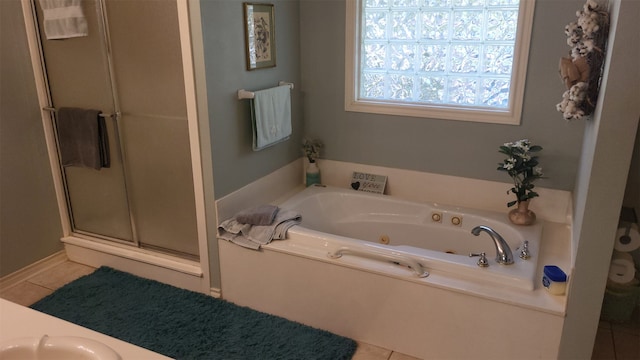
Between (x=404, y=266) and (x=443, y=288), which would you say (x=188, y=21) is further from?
(x=443, y=288)

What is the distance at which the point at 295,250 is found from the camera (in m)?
2.46

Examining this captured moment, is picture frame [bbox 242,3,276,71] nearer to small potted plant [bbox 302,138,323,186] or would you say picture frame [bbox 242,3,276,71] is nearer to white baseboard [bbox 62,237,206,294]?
small potted plant [bbox 302,138,323,186]

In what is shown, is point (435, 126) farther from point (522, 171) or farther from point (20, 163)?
point (20, 163)

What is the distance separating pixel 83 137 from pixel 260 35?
3.91 ft

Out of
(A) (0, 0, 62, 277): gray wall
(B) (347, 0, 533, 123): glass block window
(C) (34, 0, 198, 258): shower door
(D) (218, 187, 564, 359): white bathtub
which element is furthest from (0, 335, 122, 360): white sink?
(B) (347, 0, 533, 123): glass block window

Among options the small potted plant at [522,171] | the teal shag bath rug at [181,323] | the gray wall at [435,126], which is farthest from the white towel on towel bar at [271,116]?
the small potted plant at [522,171]

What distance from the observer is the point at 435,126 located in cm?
293

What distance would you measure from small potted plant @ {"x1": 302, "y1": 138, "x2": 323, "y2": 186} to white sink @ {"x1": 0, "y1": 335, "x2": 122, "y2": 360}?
2.25 metres

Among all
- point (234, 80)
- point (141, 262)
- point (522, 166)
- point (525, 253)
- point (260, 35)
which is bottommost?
point (141, 262)

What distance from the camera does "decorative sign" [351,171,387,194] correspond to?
3148mm

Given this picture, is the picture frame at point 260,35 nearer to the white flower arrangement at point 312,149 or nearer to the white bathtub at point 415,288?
the white flower arrangement at point 312,149

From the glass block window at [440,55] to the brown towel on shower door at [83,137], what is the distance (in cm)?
151

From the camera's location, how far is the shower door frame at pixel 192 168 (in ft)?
7.89

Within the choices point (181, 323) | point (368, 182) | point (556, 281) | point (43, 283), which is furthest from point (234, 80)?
point (556, 281)
